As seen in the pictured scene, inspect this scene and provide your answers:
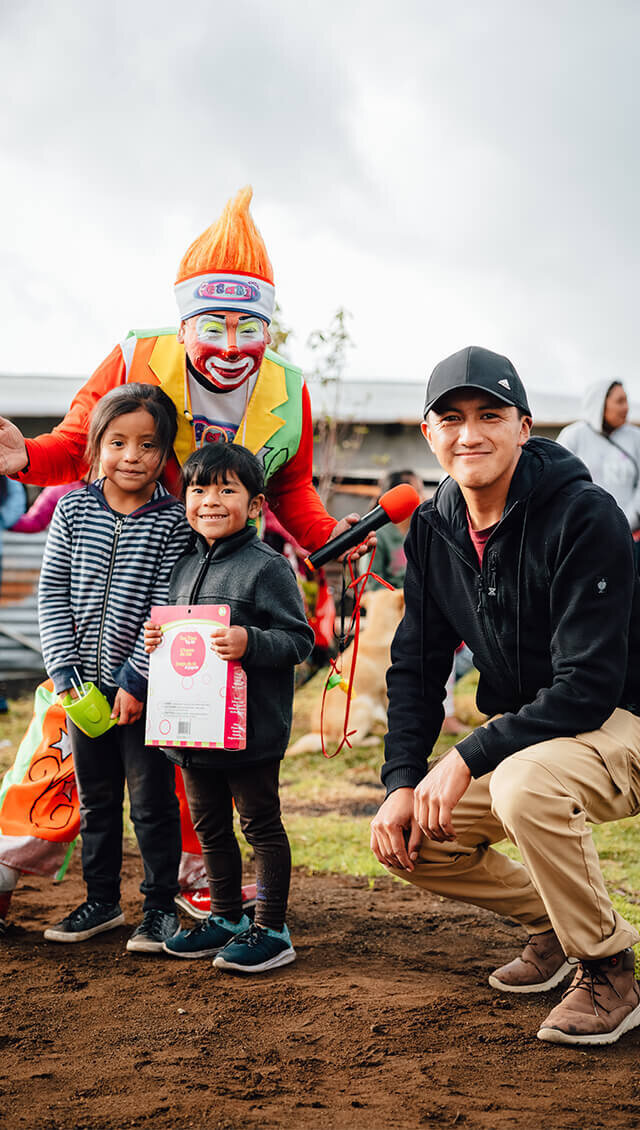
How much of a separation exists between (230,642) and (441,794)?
709mm

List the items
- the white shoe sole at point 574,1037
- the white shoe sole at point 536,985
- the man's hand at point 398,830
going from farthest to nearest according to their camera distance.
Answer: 1. the white shoe sole at point 536,985
2. the man's hand at point 398,830
3. the white shoe sole at point 574,1037

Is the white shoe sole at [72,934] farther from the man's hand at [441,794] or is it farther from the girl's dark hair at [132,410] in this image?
the girl's dark hair at [132,410]

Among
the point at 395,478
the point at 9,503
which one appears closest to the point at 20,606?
the point at 9,503

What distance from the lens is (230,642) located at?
9.27 feet

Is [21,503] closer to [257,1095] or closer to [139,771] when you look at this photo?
[139,771]

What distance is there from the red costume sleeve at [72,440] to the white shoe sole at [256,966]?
5.05ft

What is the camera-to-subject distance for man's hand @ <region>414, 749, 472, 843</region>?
2488 mm

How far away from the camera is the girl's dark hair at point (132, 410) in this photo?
10.4ft

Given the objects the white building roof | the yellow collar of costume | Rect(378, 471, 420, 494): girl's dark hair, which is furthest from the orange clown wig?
the white building roof

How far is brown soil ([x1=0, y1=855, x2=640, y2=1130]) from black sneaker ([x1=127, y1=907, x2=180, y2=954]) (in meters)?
→ 0.04

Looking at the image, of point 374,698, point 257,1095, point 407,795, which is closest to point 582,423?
point 374,698

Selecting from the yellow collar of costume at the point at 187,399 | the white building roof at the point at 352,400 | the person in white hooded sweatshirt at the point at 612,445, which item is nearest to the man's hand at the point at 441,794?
the yellow collar of costume at the point at 187,399

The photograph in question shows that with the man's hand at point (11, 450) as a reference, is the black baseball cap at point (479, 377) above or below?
above

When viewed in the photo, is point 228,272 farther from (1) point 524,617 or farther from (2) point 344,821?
(2) point 344,821
